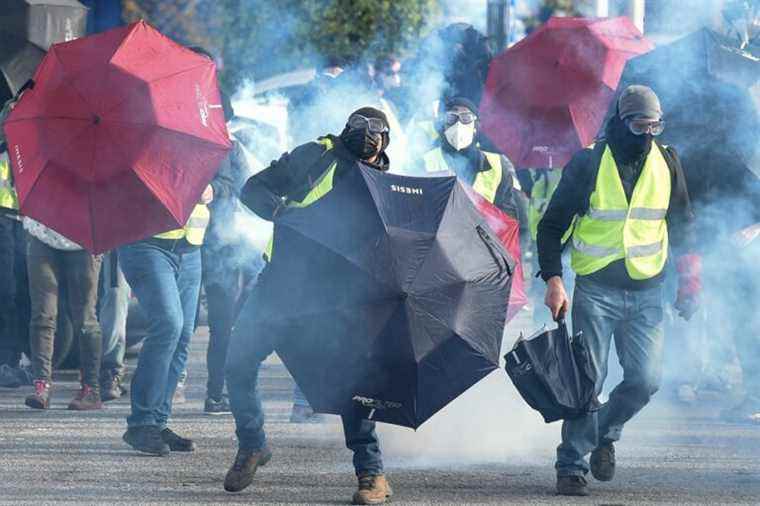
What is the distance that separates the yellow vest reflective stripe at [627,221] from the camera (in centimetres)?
828

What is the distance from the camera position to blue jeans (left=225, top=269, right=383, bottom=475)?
784 cm

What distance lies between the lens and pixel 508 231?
10109mm

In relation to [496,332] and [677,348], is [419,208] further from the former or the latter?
[677,348]

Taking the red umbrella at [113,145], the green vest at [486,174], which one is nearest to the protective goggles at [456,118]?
the green vest at [486,174]

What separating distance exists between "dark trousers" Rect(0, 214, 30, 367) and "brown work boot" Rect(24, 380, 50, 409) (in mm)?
1214

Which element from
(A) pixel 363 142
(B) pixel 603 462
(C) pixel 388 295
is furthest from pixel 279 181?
(B) pixel 603 462

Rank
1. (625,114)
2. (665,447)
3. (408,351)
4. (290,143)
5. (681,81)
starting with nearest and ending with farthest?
(408,351), (625,114), (665,447), (681,81), (290,143)

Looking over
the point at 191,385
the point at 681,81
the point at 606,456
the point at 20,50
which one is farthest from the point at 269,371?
the point at 606,456

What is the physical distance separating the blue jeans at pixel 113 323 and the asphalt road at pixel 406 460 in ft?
0.87

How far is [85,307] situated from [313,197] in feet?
11.1

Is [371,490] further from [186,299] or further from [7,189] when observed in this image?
[7,189]

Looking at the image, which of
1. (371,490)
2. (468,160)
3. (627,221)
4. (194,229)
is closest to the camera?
(371,490)

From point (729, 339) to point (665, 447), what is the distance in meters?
2.53

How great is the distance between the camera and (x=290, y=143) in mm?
11570
